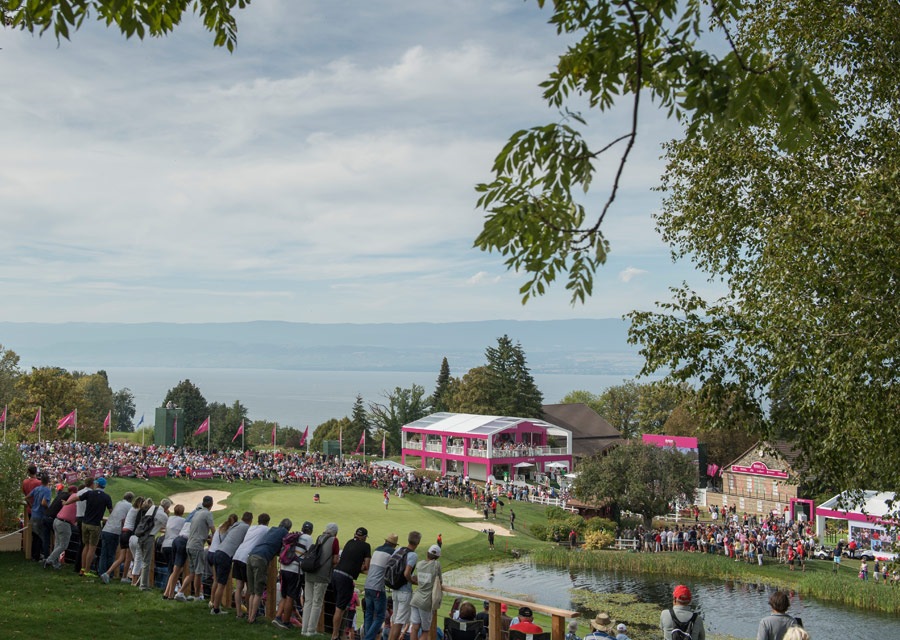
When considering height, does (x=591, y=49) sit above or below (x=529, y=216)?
above

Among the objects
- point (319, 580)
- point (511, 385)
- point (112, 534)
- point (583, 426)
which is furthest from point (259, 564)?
point (511, 385)

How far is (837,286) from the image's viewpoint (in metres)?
11.8

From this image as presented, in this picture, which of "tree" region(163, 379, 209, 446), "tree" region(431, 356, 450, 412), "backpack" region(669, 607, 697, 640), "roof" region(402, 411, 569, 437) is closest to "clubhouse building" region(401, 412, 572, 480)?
"roof" region(402, 411, 569, 437)

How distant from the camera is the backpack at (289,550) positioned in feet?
33.0

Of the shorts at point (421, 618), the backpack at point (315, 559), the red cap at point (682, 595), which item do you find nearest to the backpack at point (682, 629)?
the red cap at point (682, 595)

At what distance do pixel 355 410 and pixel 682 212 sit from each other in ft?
245

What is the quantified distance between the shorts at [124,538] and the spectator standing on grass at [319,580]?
420 centimetres

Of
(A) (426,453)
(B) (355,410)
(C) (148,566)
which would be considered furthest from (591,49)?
(B) (355,410)

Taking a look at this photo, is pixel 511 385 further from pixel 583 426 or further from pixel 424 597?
pixel 424 597

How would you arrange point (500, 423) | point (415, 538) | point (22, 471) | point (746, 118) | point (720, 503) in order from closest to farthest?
point (746, 118) → point (415, 538) → point (22, 471) → point (720, 503) → point (500, 423)

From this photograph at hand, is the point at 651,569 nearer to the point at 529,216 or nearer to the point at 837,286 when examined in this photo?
the point at 837,286

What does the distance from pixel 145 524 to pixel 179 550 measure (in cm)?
74

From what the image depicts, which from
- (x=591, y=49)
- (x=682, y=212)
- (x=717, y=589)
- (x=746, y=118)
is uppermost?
(x=682, y=212)

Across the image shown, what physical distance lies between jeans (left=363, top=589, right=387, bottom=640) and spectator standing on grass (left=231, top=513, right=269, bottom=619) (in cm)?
198
